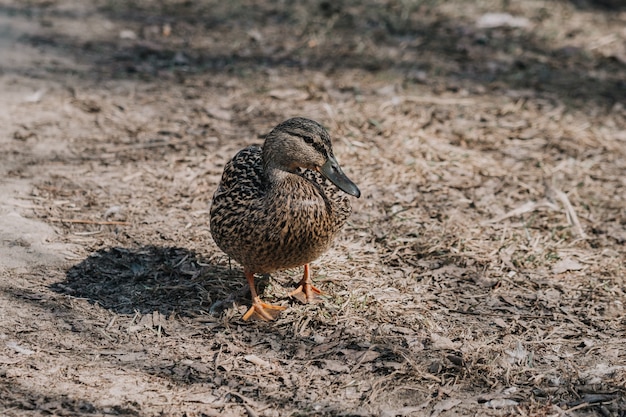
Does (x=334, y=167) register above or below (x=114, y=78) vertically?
above

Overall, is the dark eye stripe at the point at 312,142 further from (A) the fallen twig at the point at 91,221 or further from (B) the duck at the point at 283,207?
(A) the fallen twig at the point at 91,221

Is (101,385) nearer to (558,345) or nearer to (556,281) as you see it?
(558,345)

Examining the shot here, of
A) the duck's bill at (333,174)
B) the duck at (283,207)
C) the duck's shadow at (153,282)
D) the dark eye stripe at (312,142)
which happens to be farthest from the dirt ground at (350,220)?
the dark eye stripe at (312,142)

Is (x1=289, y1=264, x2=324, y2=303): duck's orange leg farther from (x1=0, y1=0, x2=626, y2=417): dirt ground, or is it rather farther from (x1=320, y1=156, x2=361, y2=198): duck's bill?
(x1=320, y1=156, x2=361, y2=198): duck's bill

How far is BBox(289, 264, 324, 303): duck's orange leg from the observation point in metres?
4.43

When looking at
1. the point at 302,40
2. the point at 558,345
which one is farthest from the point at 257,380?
the point at 302,40

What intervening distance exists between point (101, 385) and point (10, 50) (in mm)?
4793

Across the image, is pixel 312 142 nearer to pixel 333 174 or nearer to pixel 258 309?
pixel 333 174

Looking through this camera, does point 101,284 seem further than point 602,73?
No

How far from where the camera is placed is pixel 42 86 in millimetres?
6895

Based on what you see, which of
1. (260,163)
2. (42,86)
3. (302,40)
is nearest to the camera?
(260,163)

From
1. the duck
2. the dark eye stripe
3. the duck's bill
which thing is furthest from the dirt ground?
the dark eye stripe

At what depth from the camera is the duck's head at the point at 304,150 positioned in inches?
163

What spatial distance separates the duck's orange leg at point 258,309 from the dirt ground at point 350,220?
2.4 inches
